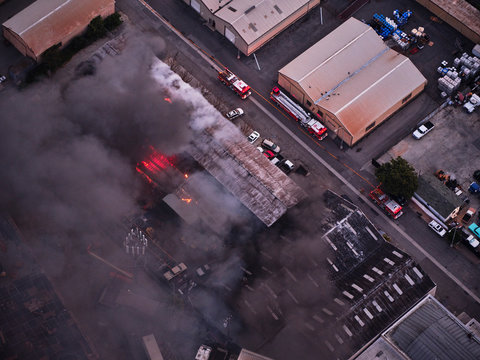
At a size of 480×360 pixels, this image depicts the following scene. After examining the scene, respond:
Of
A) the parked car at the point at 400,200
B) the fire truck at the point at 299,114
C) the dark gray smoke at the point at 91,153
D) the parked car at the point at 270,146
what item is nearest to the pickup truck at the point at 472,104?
the parked car at the point at 400,200

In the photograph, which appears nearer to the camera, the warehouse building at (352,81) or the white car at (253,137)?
the warehouse building at (352,81)

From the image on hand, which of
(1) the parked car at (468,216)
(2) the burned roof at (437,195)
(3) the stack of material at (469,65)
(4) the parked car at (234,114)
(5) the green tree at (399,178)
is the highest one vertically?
(4) the parked car at (234,114)

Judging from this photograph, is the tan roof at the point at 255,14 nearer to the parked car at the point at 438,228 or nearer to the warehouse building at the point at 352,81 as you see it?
the warehouse building at the point at 352,81

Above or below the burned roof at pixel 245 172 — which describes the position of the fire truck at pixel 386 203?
below

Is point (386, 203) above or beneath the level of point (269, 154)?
beneath

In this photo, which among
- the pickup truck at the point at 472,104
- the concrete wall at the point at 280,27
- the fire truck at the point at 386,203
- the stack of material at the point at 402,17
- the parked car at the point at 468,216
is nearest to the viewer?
the fire truck at the point at 386,203

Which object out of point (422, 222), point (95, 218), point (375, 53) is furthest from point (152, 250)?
point (375, 53)

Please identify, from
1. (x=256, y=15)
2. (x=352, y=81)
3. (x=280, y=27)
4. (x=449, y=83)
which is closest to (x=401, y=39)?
(x=449, y=83)

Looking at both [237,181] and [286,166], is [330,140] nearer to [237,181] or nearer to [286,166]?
[286,166]
